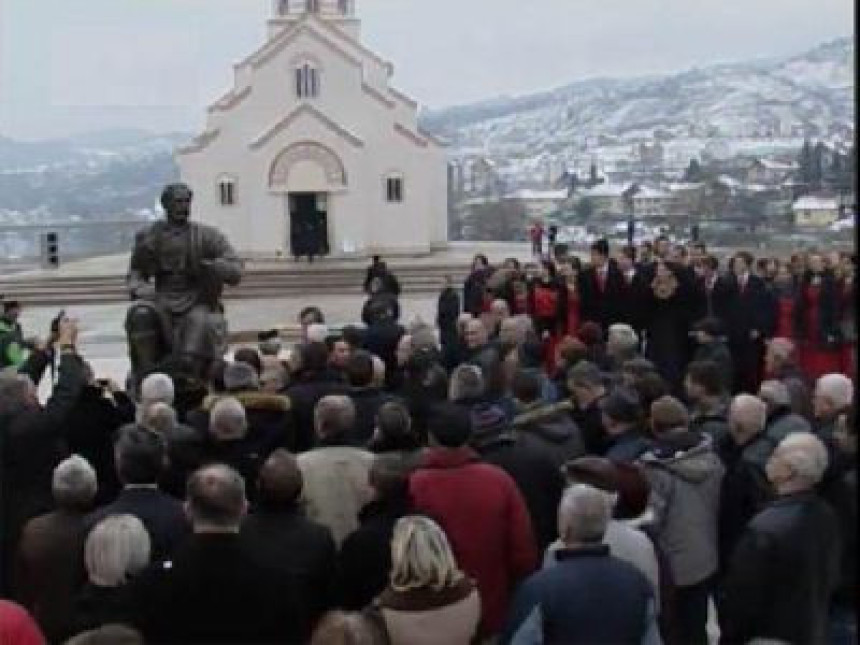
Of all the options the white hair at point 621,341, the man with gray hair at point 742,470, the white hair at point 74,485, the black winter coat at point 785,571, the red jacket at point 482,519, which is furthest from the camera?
the white hair at point 621,341

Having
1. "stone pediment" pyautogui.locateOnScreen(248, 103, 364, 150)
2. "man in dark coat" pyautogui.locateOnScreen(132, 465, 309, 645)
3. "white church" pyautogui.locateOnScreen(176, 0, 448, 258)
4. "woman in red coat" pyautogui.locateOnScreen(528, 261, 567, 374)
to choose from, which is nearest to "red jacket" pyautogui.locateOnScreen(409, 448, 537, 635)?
"man in dark coat" pyautogui.locateOnScreen(132, 465, 309, 645)

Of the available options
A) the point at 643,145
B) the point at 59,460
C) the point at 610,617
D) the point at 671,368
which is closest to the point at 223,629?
the point at 610,617

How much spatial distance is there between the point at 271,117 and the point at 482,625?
42533mm

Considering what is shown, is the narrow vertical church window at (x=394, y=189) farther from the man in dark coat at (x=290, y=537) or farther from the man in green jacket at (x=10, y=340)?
the man in dark coat at (x=290, y=537)

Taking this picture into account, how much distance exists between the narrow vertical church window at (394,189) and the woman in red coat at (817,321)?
3217 centimetres

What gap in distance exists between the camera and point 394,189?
1865 inches

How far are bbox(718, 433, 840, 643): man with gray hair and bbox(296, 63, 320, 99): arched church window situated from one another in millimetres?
43081

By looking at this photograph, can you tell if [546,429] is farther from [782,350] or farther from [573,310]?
[573,310]

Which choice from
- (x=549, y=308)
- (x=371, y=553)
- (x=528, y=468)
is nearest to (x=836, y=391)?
(x=528, y=468)

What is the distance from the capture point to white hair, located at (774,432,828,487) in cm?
570

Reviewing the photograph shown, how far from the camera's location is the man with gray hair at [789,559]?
5641 mm

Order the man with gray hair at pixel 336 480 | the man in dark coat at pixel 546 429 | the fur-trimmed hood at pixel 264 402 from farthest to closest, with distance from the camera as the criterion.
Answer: the fur-trimmed hood at pixel 264 402
the man in dark coat at pixel 546 429
the man with gray hair at pixel 336 480

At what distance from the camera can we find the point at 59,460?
7586 mm

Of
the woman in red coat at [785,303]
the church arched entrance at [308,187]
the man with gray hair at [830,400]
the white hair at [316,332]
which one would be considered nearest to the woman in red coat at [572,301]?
the woman in red coat at [785,303]
